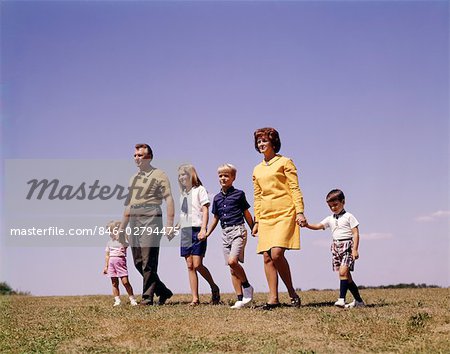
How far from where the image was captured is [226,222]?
10.4m

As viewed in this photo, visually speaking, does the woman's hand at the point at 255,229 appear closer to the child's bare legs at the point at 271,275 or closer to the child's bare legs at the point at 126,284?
the child's bare legs at the point at 271,275

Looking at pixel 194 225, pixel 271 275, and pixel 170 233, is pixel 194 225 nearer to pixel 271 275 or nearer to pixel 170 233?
pixel 170 233

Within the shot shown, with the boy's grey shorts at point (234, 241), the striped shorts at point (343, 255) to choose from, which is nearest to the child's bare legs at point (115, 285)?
the boy's grey shorts at point (234, 241)

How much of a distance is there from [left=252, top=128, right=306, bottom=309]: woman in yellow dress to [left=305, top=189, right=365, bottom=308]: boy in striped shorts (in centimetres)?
67

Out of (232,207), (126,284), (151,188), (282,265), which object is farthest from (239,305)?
(126,284)

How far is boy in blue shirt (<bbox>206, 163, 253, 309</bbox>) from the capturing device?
10242 mm

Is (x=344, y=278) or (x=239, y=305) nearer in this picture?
(x=239, y=305)

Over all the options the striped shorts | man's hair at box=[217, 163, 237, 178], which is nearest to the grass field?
the striped shorts

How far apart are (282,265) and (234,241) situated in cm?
93

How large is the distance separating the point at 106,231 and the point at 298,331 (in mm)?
5922

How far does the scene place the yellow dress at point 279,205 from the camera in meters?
9.59

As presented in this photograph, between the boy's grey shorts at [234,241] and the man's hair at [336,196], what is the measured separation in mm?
1479

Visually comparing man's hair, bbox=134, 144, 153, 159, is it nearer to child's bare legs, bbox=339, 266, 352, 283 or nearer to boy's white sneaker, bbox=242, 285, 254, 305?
boy's white sneaker, bbox=242, 285, 254, 305

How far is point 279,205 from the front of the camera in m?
9.70
